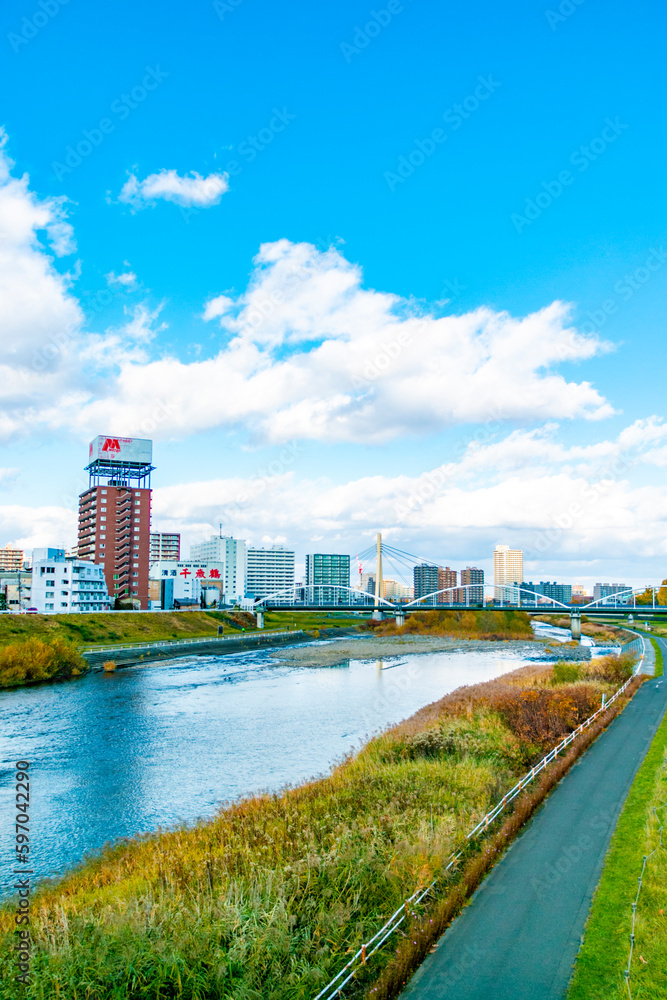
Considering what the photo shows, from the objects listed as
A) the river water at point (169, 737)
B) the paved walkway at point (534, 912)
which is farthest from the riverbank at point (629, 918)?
the river water at point (169, 737)

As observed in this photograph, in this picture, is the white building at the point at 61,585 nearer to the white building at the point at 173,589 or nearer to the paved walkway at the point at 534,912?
the white building at the point at 173,589

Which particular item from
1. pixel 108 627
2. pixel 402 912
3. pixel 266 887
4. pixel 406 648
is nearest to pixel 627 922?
pixel 402 912

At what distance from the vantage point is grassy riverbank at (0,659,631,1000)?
9.50 metres

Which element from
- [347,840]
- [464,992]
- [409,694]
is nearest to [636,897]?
[464,992]

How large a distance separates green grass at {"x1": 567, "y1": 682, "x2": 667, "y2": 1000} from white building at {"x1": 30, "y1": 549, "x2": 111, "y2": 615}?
251 ft

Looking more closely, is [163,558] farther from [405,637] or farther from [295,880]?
[295,880]

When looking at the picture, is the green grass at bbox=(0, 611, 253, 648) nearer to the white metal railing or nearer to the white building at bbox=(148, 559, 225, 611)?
the white building at bbox=(148, 559, 225, 611)

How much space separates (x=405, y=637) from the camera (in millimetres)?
100812

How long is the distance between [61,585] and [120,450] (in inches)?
1415

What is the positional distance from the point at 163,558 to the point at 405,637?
380ft

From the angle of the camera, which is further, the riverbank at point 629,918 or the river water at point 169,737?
the river water at point 169,737

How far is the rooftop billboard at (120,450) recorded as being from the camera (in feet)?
364

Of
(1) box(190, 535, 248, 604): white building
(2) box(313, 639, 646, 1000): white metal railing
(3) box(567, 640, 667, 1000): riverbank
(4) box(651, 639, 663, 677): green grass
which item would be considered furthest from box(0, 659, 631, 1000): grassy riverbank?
(1) box(190, 535, 248, 604): white building

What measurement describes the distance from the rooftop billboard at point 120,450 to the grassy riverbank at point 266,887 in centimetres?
9825
